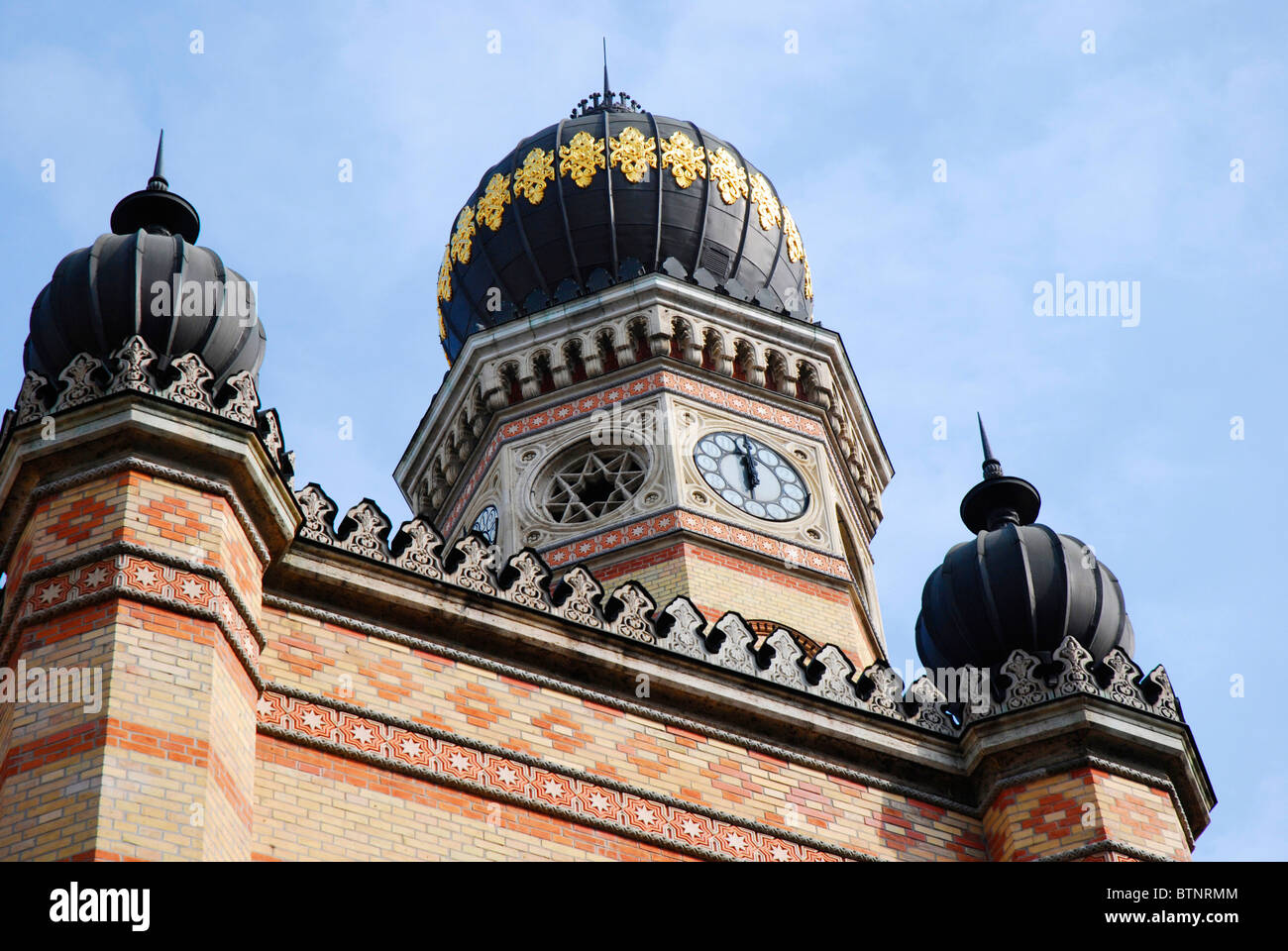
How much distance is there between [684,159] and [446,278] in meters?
3.05

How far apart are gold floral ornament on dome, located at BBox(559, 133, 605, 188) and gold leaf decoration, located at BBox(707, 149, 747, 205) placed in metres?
1.26

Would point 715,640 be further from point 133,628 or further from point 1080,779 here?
point 133,628

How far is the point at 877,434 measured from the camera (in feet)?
79.2

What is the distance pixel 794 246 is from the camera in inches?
965

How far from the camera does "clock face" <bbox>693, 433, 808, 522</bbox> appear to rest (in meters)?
20.8

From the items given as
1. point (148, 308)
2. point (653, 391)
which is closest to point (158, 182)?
point (148, 308)

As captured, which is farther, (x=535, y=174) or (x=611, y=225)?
(x=535, y=174)

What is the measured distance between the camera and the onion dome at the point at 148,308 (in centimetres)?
1235

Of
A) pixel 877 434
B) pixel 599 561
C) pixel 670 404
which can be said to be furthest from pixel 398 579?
A: pixel 877 434

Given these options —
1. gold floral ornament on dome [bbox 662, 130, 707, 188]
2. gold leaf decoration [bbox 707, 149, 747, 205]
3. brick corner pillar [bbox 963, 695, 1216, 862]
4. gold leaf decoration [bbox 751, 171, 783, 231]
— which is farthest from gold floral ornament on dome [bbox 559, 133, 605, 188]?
brick corner pillar [bbox 963, 695, 1216, 862]

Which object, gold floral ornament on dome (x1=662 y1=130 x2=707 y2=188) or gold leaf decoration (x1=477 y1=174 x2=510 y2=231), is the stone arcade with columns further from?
gold leaf decoration (x1=477 y1=174 x2=510 y2=231)

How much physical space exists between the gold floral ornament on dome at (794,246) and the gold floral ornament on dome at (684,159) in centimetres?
130

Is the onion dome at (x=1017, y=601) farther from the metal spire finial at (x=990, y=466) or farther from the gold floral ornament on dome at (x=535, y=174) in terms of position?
the gold floral ornament on dome at (x=535, y=174)

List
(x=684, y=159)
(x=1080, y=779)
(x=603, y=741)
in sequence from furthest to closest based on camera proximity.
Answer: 1. (x=684, y=159)
2. (x=1080, y=779)
3. (x=603, y=741)
